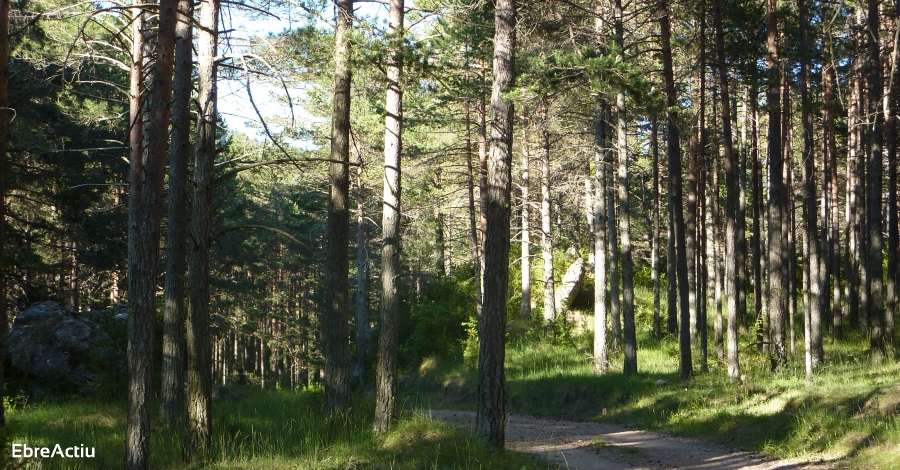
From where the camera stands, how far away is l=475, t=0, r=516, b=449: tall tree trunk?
902 cm

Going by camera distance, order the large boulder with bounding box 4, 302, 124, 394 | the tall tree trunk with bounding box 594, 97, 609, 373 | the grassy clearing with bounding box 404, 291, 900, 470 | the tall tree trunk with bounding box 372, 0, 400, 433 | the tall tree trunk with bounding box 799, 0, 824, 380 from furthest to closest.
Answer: the tall tree trunk with bounding box 594, 97, 609, 373 → the large boulder with bounding box 4, 302, 124, 394 → the tall tree trunk with bounding box 799, 0, 824, 380 → the tall tree trunk with bounding box 372, 0, 400, 433 → the grassy clearing with bounding box 404, 291, 900, 470

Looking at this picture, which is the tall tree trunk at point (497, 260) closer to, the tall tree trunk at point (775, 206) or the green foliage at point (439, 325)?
the tall tree trunk at point (775, 206)

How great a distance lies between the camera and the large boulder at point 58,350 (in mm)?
15250

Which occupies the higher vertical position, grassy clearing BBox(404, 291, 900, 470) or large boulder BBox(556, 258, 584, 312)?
large boulder BBox(556, 258, 584, 312)

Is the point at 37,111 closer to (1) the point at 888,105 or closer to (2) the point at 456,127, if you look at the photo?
(2) the point at 456,127

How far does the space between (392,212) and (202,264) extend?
3.27 metres

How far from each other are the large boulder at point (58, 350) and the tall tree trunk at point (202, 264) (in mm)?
7267

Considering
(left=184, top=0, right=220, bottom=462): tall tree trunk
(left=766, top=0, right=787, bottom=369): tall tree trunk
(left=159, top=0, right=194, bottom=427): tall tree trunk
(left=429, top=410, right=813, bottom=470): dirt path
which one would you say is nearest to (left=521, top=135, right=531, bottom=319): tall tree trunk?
(left=766, top=0, right=787, bottom=369): tall tree trunk

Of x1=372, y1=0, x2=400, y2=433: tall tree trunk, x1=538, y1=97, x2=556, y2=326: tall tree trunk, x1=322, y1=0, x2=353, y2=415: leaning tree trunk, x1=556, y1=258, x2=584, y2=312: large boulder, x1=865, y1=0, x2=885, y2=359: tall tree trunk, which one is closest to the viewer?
x1=372, y1=0, x2=400, y2=433: tall tree trunk

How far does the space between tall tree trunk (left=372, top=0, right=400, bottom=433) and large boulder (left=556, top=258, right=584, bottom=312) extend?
1662cm

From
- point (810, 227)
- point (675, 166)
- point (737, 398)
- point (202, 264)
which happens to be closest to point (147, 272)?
point (202, 264)

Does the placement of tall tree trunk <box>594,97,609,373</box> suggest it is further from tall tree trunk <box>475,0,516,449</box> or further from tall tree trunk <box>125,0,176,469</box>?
tall tree trunk <box>125,0,176,469</box>

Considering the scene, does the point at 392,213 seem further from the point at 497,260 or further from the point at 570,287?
the point at 570,287

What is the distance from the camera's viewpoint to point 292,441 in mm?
9461
